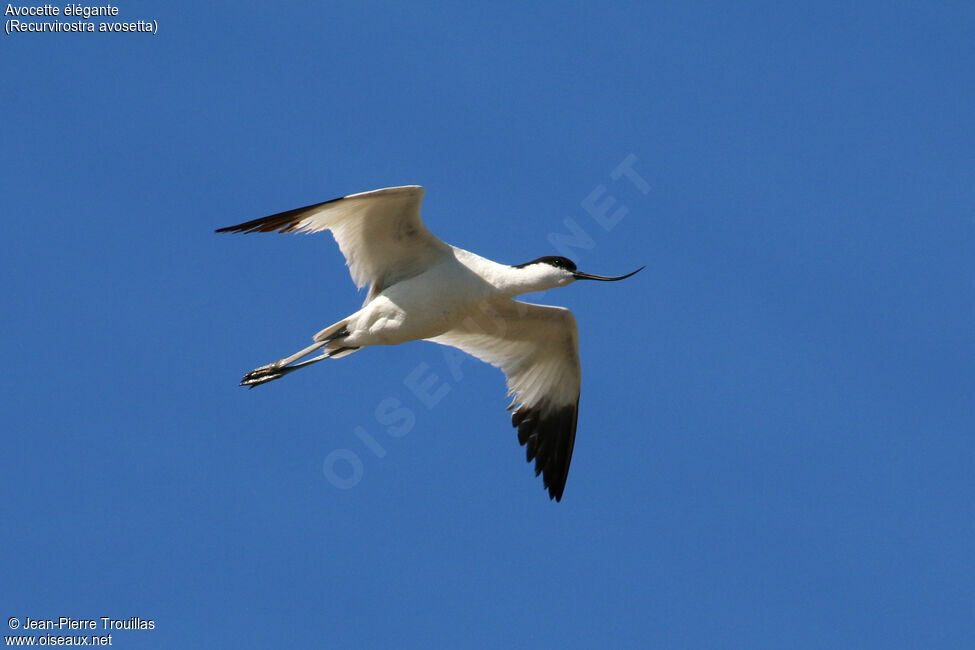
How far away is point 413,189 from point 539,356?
11.2ft

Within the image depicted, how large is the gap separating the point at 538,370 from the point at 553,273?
2212mm

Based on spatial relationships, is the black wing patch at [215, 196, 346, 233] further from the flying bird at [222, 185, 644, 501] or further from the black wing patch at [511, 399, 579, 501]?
the black wing patch at [511, 399, 579, 501]

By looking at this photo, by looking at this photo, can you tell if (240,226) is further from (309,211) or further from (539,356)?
(539,356)

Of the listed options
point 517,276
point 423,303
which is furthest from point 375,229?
point 517,276

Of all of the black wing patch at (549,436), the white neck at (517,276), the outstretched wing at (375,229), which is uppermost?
the outstretched wing at (375,229)

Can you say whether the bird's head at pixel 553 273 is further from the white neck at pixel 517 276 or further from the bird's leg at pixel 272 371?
the bird's leg at pixel 272 371

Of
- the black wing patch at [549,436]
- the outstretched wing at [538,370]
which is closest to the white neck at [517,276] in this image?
the outstretched wing at [538,370]

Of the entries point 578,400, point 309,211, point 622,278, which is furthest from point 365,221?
point 578,400

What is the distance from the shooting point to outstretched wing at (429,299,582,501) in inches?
572

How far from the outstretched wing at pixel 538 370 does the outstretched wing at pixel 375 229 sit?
1.60 m

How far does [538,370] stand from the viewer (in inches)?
586

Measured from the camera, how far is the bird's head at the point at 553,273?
13.0 metres

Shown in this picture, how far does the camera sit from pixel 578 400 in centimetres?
1480

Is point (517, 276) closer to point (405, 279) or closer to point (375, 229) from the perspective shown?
point (405, 279)
